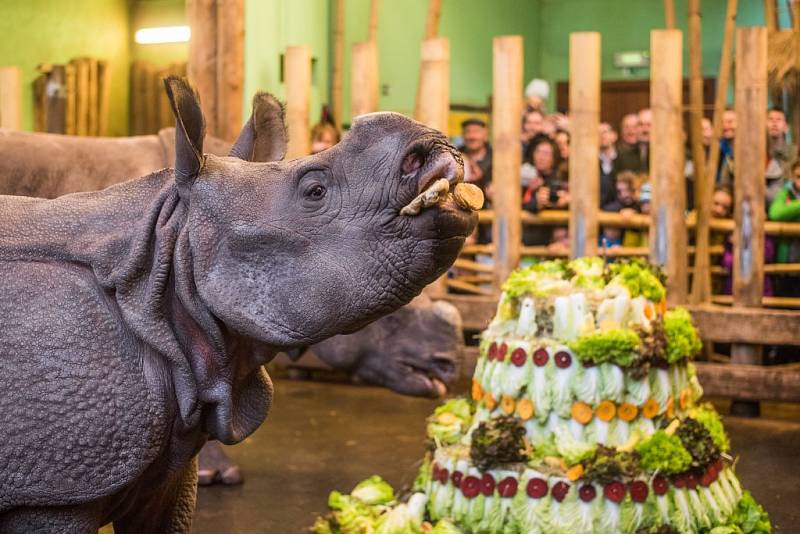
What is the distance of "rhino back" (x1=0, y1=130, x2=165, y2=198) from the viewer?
2.93m

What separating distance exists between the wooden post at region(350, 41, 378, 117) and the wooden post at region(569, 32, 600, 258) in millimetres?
1195

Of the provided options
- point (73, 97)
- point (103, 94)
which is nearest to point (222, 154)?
point (73, 97)

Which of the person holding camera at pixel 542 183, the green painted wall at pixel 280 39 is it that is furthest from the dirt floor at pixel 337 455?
the green painted wall at pixel 280 39

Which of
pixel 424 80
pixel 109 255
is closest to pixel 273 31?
pixel 424 80

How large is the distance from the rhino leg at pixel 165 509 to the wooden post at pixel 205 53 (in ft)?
14.7

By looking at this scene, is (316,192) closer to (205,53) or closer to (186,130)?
(186,130)

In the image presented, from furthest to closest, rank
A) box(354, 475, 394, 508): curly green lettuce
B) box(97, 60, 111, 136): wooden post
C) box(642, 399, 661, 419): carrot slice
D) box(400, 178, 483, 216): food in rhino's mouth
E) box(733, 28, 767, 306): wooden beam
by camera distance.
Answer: box(97, 60, 111, 136): wooden post < box(733, 28, 767, 306): wooden beam < box(354, 475, 394, 508): curly green lettuce < box(642, 399, 661, 419): carrot slice < box(400, 178, 483, 216): food in rhino's mouth

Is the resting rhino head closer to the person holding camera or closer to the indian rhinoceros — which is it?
the indian rhinoceros

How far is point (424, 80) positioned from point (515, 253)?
1101mm

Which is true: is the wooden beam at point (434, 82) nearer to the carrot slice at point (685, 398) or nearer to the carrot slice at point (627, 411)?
the carrot slice at point (685, 398)

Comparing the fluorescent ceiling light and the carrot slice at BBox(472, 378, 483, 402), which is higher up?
the fluorescent ceiling light

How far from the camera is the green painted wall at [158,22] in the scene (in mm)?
8953

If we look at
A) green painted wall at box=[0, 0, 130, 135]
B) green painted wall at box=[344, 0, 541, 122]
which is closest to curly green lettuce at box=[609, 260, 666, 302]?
green painted wall at box=[0, 0, 130, 135]

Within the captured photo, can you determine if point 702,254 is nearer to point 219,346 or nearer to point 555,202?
point 555,202
